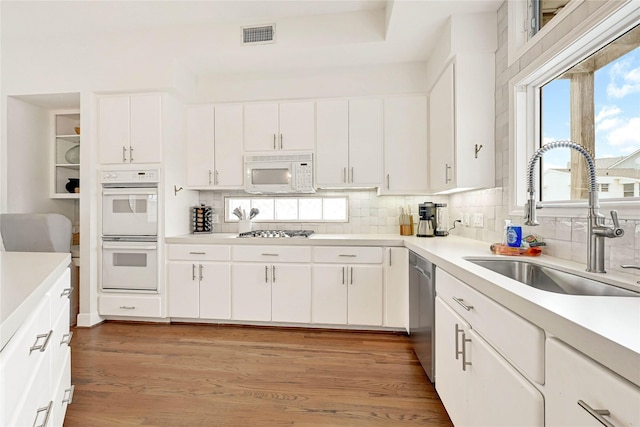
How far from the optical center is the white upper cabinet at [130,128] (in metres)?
3.00

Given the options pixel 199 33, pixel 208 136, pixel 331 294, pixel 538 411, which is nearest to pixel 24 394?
pixel 538 411

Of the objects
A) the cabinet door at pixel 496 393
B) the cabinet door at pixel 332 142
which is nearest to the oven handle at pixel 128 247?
the cabinet door at pixel 332 142

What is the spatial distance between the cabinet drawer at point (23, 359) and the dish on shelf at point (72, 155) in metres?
3.30

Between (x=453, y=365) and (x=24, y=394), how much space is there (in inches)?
63.8

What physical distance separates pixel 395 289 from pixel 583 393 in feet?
6.85

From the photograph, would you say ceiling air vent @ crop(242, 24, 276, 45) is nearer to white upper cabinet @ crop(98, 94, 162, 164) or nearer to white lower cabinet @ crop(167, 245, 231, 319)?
white upper cabinet @ crop(98, 94, 162, 164)

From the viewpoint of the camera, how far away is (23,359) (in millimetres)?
872

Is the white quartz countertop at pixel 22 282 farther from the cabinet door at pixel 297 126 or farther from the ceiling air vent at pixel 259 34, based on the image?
the ceiling air vent at pixel 259 34

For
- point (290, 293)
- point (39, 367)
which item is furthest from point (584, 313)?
point (290, 293)

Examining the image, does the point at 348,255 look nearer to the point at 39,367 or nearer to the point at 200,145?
the point at 200,145

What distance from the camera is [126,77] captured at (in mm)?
2965

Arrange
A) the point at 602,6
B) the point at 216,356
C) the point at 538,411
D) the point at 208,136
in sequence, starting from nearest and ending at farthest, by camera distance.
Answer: the point at 538,411
the point at 602,6
the point at 216,356
the point at 208,136

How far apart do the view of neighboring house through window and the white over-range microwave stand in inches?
76.8

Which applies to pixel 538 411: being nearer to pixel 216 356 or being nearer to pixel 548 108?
pixel 548 108
